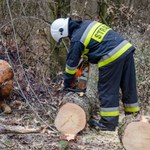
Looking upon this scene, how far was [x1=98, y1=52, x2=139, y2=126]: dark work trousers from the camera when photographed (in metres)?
5.51

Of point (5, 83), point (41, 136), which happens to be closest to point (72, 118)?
point (41, 136)

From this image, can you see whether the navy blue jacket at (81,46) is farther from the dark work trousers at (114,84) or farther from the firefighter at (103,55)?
the dark work trousers at (114,84)

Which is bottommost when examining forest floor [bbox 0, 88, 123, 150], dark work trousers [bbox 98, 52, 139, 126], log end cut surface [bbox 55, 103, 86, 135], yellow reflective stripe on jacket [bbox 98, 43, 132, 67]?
forest floor [bbox 0, 88, 123, 150]

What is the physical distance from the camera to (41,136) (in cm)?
525

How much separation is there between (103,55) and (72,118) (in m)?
0.97

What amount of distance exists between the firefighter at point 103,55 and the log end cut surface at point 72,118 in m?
0.35

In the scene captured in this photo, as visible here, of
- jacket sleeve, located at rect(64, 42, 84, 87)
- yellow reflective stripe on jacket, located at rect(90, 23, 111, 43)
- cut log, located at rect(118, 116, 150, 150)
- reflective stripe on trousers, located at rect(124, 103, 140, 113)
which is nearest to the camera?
cut log, located at rect(118, 116, 150, 150)

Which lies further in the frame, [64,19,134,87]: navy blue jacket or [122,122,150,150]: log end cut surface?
[64,19,134,87]: navy blue jacket

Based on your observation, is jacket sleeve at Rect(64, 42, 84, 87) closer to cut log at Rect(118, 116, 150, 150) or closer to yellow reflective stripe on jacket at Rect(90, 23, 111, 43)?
yellow reflective stripe on jacket at Rect(90, 23, 111, 43)

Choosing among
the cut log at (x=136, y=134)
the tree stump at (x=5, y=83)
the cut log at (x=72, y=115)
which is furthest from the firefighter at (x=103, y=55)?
the tree stump at (x=5, y=83)

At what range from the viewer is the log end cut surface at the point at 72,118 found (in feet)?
17.6

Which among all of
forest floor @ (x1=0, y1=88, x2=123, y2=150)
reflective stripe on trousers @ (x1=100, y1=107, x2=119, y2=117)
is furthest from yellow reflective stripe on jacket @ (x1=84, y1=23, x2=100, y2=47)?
forest floor @ (x1=0, y1=88, x2=123, y2=150)

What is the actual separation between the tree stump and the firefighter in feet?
3.96

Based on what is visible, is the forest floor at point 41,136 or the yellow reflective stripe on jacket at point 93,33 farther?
the yellow reflective stripe on jacket at point 93,33
